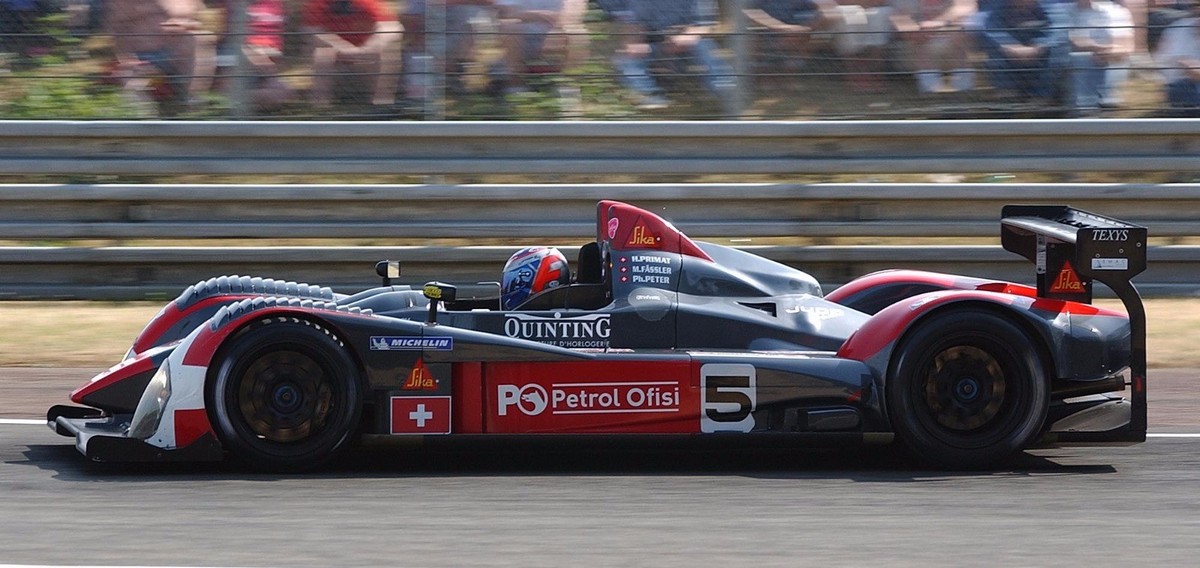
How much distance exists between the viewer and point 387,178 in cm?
1033

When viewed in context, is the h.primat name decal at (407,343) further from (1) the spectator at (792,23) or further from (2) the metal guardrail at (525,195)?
(1) the spectator at (792,23)

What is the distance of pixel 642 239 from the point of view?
615 centimetres

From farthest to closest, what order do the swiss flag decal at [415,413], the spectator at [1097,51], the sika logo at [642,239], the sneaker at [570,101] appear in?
the sneaker at [570,101] → the spectator at [1097,51] → the sika logo at [642,239] → the swiss flag decal at [415,413]

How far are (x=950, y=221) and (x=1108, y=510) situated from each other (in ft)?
16.8

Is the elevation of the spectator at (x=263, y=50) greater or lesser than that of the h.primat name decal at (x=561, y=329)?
greater

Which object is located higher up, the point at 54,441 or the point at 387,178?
the point at 387,178

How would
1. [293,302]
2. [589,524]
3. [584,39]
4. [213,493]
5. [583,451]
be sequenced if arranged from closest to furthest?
[589,524], [213,493], [293,302], [583,451], [584,39]

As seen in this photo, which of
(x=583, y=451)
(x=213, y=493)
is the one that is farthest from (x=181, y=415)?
(x=583, y=451)

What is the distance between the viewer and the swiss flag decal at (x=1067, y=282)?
5875mm

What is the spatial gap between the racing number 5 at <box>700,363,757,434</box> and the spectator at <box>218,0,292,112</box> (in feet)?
18.0

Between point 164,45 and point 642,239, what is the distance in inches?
209

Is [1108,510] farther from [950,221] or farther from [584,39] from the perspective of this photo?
[584,39]

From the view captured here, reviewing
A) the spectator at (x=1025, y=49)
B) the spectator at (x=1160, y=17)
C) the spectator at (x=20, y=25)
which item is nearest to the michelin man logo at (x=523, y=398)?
the spectator at (x=1025, y=49)

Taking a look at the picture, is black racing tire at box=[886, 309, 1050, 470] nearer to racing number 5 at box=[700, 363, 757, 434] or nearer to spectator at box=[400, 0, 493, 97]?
racing number 5 at box=[700, 363, 757, 434]
